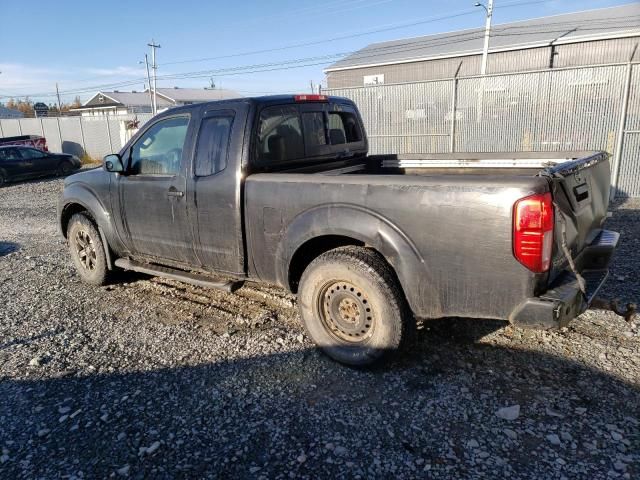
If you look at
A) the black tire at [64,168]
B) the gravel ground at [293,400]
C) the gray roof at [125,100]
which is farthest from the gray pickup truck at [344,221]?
the gray roof at [125,100]

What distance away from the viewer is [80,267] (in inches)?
227

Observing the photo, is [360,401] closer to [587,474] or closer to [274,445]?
[274,445]

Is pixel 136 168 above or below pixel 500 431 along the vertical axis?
above

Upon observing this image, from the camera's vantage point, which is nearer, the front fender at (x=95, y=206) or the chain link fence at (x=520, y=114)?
A: the front fender at (x=95, y=206)

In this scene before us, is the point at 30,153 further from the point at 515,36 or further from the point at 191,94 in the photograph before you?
the point at 191,94

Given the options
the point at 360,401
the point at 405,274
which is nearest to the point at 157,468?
the point at 360,401

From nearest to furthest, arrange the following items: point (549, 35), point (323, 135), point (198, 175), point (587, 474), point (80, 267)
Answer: point (587, 474) → point (198, 175) → point (323, 135) → point (80, 267) → point (549, 35)

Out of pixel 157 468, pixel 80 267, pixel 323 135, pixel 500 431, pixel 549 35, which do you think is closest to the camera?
pixel 157 468

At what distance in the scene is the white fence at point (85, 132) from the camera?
25453 millimetres

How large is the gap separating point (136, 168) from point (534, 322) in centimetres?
397

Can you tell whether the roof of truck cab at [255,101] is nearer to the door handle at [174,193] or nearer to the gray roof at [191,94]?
the door handle at [174,193]

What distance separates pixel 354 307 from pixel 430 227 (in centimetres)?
94

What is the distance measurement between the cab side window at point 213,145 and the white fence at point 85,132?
71.8 feet

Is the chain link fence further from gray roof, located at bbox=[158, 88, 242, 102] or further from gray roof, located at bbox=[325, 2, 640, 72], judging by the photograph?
gray roof, located at bbox=[158, 88, 242, 102]
